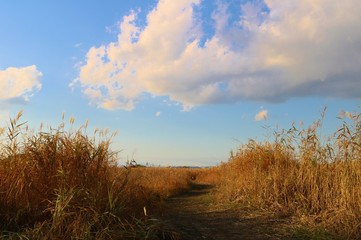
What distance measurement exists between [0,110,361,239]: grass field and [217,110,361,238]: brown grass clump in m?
0.02

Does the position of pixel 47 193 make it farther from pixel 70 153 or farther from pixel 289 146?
pixel 289 146

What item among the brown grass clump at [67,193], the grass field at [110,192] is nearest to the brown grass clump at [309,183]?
the grass field at [110,192]

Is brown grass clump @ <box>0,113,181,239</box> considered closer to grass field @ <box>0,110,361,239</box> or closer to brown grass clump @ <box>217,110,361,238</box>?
grass field @ <box>0,110,361,239</box>

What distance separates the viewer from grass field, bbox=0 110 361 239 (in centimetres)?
480

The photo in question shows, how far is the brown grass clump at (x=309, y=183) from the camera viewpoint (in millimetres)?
6000

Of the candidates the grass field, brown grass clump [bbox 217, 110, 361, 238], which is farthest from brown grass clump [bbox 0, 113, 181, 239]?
brown grass clump [bbox 217, 110, 361, 238]

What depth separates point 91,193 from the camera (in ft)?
16.9

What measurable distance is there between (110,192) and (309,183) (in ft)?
13.3

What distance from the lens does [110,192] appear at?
17.5 feet

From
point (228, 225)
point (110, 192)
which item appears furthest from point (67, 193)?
point (228, 225)

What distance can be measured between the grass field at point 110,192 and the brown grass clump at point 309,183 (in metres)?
0.02

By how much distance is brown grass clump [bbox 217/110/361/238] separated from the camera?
6.00m

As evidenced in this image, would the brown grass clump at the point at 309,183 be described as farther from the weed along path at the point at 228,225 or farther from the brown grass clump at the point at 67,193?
the brown grass clump at the point at 67,193

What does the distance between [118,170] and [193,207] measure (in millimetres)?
3310
